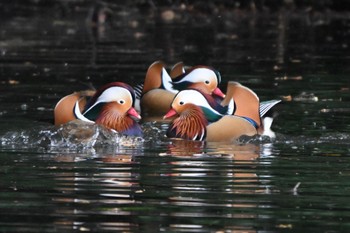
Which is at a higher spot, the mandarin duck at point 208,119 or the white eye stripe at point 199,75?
the white eye stripe at point 199,75

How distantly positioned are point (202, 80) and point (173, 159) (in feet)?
11.5

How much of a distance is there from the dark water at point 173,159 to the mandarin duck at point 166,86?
67cm

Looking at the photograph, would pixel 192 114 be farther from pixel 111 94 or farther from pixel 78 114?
pixel 78 114

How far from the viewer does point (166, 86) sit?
15008 mm

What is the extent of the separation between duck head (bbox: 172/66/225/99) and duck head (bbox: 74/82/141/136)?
5.51 feet

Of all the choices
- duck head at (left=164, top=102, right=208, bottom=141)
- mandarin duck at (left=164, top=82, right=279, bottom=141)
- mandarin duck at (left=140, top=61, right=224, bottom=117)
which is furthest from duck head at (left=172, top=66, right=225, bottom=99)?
duck head at (left=164, top=102, right=208, bottom=141)

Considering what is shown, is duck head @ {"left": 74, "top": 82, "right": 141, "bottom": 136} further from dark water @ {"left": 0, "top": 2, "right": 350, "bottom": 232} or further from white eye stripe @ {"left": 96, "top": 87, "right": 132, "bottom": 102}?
dark water @ {"left": 0, "top": 2, "right": 350, "bottom": 232}

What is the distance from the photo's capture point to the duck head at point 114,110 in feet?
42.8

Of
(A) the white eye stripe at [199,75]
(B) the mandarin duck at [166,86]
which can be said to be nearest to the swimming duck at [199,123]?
(B) the mandarin duck at [166,86]

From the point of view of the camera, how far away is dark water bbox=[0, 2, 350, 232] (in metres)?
8.71

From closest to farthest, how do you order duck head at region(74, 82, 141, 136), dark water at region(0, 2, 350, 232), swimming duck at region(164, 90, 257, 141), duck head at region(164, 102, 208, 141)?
dark water at region(0, 2, 350, 232) < swimming duck at region(164, 90, 257, 141) < duck head at region(164, 102, 208, 141) < duck head at region(74, 82, 141, 136)

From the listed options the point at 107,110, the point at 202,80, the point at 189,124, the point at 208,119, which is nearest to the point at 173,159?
the point at 189,124

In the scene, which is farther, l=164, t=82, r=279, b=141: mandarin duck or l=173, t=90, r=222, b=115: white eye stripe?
l=173, t=90, r=222, b=115: white eye stripe

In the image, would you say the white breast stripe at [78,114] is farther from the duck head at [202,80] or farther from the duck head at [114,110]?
the duck head at [202,80]
